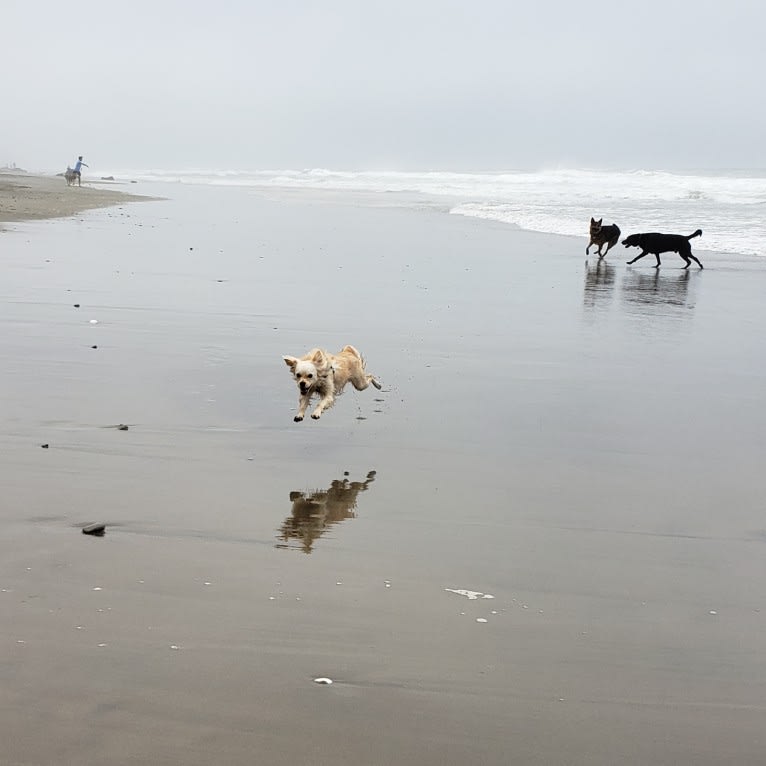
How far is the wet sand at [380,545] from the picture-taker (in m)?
2.76

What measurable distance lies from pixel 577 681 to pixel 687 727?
0.35m

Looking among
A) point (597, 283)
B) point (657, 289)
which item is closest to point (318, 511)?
point (597, 283)

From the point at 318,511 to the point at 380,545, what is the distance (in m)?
0.50

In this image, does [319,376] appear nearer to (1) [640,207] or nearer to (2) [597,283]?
(2) [597,283]

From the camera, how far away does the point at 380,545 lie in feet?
13.4

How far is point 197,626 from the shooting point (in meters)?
3.25

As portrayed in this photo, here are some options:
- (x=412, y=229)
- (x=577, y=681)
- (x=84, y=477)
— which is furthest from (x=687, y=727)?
(x=412, y=229)

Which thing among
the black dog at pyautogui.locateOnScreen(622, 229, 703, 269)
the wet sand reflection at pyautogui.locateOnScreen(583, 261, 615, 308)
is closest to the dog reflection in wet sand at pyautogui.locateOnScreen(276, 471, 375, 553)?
the wet sand reflection at pyautogui.locateOnScreen(583, 261, 615, 308)

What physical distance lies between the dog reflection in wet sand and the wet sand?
0.06ft

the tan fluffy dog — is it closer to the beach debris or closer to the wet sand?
the wet sand

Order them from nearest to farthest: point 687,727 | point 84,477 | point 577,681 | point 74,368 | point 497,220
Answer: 1. point 687,727
2. point 577,681
3. point 84,477
4. point 74,368
5. point 497,220

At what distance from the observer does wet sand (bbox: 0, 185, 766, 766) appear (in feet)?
9.05

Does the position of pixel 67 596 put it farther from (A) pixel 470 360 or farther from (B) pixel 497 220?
(B) pixel 497 220

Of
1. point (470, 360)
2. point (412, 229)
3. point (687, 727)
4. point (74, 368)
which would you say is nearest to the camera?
point (687, 727)
